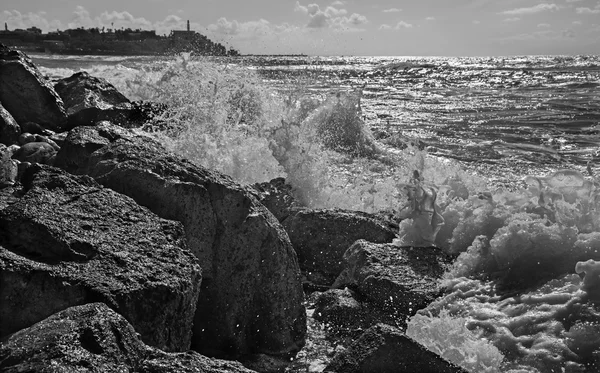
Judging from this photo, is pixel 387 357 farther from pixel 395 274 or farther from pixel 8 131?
pixel 8 131

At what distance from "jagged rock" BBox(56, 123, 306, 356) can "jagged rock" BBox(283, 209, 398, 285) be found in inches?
58.7

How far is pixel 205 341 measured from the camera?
11.5ft

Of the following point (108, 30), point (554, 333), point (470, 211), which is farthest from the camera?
point (108, 30)

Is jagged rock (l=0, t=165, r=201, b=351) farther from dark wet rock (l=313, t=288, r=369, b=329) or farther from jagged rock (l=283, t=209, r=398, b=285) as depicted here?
jagged rock (l=283, t=209, r=398, b=285)

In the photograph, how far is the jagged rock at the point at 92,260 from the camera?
2.45m

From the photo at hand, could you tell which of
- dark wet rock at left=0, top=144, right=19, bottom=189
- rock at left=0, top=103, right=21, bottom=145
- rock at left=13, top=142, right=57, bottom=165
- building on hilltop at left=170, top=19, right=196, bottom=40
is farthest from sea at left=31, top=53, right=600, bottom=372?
building on hilltop at left=170, top=19, right=196, bottom=40

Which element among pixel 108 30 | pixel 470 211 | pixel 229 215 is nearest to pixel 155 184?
pixel 229 215

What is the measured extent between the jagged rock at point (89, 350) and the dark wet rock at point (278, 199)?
3652mm

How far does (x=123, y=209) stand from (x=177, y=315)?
621 millimetres

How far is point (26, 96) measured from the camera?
8109 mm

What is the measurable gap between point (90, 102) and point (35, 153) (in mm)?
2718

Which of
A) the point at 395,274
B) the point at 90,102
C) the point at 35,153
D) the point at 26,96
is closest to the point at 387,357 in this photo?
the point at 395,274

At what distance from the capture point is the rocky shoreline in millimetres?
2114

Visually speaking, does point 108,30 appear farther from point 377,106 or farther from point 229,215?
point 229,215
